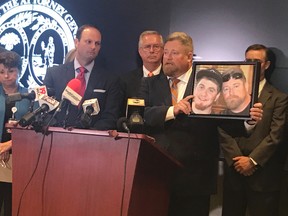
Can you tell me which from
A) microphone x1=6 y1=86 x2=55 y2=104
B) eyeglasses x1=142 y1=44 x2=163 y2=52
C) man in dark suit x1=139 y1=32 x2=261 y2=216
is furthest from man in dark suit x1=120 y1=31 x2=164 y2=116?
microphone x1=6 y1=86 x2=55 y2=104

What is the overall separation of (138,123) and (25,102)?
1678 mm

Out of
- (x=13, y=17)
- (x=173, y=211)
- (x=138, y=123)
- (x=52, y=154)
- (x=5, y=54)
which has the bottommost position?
(x=173, y=211)

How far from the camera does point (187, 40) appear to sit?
2.83 m

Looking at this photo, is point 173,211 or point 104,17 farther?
point 104,17

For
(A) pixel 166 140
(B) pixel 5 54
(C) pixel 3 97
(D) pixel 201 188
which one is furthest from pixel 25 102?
(D) pixel 201 188

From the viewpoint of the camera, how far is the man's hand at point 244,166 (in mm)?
3359

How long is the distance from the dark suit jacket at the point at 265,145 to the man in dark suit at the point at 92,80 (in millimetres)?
835

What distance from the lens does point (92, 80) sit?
3354 millimetres

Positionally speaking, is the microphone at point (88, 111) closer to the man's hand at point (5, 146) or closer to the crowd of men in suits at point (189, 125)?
the crowd of men in suits at point (189, 125)

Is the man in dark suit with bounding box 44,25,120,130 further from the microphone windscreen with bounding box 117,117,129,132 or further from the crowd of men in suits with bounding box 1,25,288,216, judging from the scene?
the microphone windscreen with bounding box 117,117,129,132

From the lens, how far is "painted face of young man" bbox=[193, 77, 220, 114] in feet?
8.48

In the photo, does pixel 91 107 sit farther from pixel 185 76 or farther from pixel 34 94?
pixel 185 76

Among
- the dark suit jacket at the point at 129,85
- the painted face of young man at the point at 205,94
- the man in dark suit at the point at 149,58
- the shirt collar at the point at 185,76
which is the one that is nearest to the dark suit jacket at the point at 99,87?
the dark suit jacket at the point at 129,85

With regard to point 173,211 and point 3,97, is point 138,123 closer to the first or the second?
point 173,211
